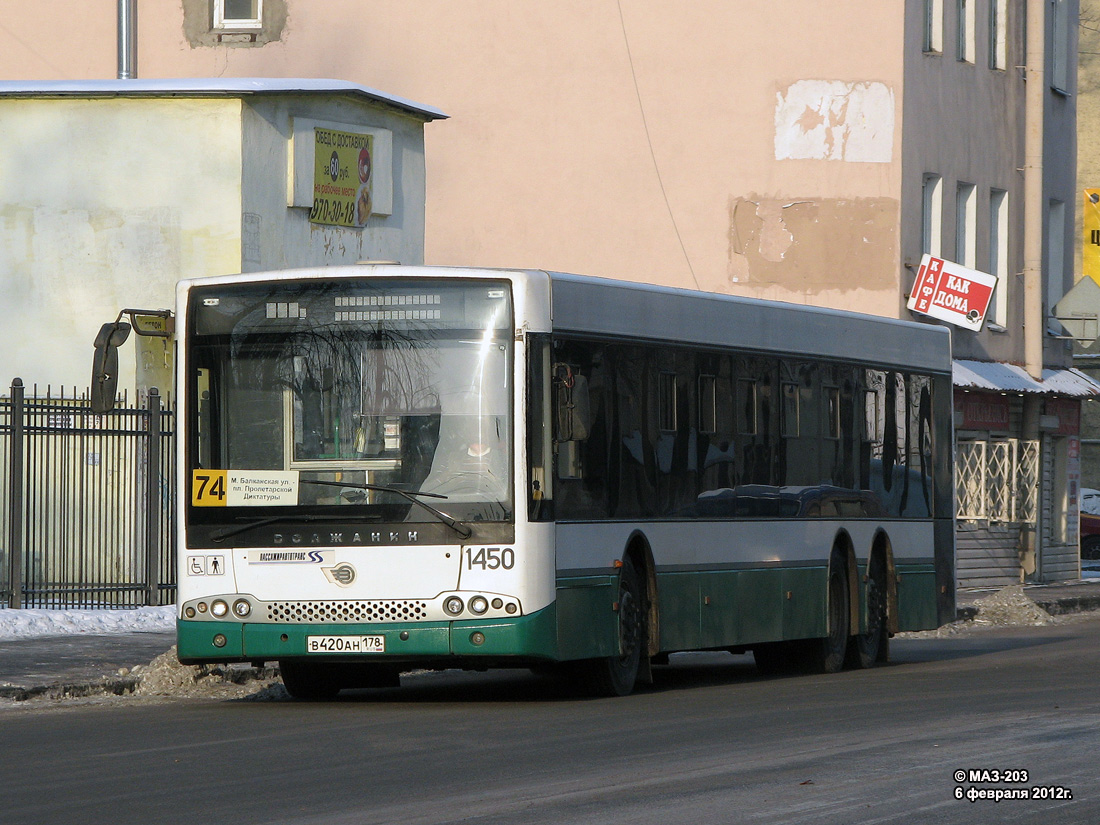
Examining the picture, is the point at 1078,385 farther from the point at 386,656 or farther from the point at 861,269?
the point at 386,656

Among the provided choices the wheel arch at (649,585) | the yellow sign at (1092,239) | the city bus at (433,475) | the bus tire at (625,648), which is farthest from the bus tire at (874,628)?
the yellow sign at (1092,239)

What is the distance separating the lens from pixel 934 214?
34.4 m

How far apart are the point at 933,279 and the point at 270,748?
23.2 metres

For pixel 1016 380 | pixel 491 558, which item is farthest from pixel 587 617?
pixel 1016 380

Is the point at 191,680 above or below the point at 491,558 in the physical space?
below

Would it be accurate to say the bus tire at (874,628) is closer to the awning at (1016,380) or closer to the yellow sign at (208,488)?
the yellow sign at (208,488)

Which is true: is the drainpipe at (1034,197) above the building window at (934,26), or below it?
below

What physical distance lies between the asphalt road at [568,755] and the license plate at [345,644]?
0.40 meters

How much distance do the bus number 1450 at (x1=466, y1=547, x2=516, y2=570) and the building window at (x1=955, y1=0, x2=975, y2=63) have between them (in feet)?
77.3

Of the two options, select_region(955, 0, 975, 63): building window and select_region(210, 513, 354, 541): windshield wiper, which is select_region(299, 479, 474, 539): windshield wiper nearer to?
select_region(210, 513, 354, 541): windshield wiper

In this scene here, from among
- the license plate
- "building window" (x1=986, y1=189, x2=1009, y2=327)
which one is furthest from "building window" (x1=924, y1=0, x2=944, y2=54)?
the license plate

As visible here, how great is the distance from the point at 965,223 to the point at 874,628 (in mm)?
18020

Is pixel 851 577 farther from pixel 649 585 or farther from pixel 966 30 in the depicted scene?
pixel 966 30

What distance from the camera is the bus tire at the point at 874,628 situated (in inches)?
720
